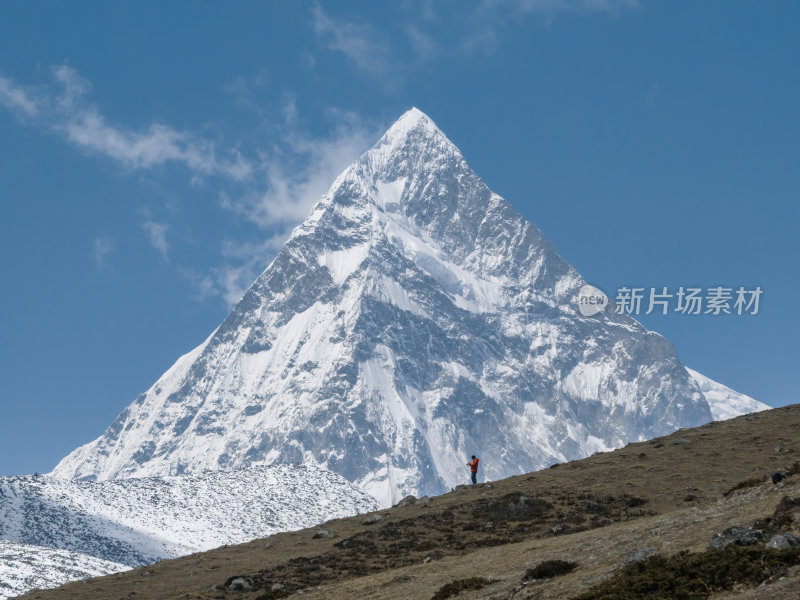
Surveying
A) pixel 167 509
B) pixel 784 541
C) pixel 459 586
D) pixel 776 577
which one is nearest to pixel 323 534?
pixel 459 586

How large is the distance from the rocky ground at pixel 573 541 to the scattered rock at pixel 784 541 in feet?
0.13

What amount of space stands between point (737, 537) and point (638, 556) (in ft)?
8.74

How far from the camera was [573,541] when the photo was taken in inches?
1299

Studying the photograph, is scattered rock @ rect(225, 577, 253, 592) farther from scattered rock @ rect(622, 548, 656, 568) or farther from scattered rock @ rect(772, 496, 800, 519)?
scattered rock @ rect(772, 496, 800, 519)

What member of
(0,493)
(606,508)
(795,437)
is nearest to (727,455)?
(795,437)

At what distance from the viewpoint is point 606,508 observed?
4675 centimetres

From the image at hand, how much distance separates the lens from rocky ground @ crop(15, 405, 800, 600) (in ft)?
70.5

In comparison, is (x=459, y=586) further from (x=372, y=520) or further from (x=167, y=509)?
(x=167, y=509)

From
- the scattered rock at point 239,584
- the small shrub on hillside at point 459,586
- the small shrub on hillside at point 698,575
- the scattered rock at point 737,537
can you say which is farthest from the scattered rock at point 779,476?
the scattered rock at point 239,584

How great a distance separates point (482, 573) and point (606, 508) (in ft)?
60.4

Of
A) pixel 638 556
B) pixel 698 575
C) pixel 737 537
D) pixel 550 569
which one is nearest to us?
pixel 698 575

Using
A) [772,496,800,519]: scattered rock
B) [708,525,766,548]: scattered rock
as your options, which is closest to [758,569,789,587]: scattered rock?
[708,525,766,548]: scattered rock

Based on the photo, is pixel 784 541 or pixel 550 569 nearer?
pixel 784 541

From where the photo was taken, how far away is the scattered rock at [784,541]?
2061 cm
